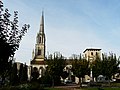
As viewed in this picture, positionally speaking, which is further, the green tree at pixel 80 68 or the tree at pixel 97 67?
the tree at pixel 97 67

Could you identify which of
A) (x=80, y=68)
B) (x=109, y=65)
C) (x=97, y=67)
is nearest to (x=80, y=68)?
(x=80, y=68)

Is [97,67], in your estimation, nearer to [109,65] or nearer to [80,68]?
[109,65]

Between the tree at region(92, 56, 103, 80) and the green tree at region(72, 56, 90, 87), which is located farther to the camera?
the tree at region(92, 56, 103, 80)

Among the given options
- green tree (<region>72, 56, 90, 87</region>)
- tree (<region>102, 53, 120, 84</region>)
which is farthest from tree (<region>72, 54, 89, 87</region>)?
tree (<region>102, 53, 120, 84</region>)

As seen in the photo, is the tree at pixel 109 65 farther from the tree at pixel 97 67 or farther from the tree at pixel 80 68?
the tree at pixel 80 68

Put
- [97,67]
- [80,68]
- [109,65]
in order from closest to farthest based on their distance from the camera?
[80,68], [109,65], [97,67]

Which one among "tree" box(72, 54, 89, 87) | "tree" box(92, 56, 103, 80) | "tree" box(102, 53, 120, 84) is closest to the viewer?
"tree" box(72, 54, 89, 87)

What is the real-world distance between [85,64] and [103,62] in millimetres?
8378

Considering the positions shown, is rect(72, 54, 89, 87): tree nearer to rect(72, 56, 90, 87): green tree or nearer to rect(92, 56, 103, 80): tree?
rect(72, 56, 90, 87): green tree

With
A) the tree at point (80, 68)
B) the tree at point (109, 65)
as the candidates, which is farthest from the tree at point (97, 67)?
the tree at point (80, 68)

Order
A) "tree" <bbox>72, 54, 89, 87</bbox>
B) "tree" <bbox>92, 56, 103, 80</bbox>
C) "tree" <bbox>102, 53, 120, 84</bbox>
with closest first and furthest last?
"tree" <bbox>72, 54, 89, 87</bbox>
"tree" <bbox>102, 53, 120, 84</bbox>
"tree" <bbox>92, 56, 103, 80</bbox>

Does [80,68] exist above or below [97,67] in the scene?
below

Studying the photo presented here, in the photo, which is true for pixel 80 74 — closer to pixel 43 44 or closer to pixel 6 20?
pixel 6 20

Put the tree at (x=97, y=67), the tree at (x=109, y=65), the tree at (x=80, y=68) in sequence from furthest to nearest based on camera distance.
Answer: the tree at (x=97, y=67) → the tree at (x=109, y=65) → the tree at (x=80, y=68)
